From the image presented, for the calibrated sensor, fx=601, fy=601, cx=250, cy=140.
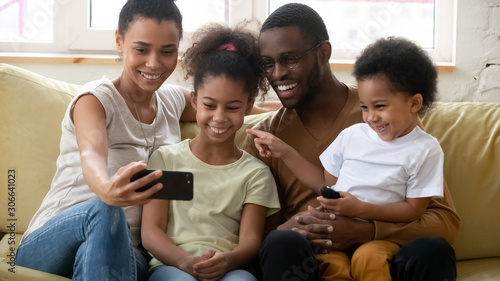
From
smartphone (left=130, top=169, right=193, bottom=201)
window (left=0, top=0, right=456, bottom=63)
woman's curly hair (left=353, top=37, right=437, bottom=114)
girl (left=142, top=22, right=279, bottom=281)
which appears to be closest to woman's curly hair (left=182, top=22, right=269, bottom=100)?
girl (left=142, top=22, right=279, bottom=281)

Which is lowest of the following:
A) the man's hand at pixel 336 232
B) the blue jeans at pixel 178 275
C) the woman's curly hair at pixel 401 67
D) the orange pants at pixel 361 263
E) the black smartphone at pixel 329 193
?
the blue jeans at pixel 178 275

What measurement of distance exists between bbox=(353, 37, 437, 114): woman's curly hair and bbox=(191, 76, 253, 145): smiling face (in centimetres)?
33

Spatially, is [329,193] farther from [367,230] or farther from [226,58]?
[226,58]

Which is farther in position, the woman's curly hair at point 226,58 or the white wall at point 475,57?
the white wall at point 475,57

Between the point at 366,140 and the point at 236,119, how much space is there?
0.36 m

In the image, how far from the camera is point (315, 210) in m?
1.59

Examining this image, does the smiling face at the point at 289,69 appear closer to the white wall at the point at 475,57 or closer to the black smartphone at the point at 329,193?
the black smartphone at the point at 329,193

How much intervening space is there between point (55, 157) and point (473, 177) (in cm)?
133

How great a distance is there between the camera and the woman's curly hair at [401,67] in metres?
Answer: 1.56

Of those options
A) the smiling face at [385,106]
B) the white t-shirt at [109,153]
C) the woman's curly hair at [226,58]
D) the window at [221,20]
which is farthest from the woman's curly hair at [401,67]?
the window at [221,20]

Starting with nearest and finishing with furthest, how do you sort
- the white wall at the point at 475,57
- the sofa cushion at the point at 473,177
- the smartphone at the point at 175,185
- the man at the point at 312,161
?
1. the smartphone at the point at 175,185
2. the man at the point at 312,161
3. the sofa cushion at the point at 473,177
4. the white wall at the point at 475,57

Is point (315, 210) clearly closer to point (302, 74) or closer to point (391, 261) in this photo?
point (391, 261)

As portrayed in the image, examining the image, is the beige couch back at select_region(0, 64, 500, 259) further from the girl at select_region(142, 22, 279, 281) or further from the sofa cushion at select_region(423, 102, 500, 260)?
the girl at select_region(142, 22, 279, 281)

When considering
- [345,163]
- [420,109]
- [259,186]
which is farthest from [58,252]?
[420,109]
